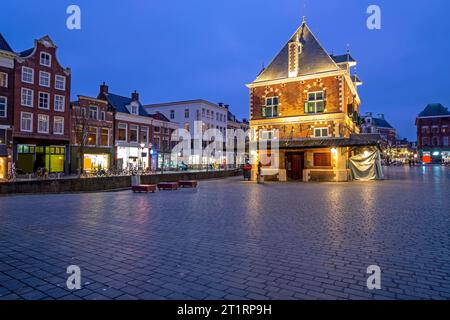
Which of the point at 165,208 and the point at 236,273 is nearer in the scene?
the point at 236,273

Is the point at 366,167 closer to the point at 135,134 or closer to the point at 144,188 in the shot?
the point at 144,188

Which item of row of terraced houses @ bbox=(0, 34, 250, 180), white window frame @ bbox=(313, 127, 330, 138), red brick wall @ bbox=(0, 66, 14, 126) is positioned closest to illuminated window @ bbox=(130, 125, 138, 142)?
row of terraced houses @ bbox=(0, 34, 250, 180)

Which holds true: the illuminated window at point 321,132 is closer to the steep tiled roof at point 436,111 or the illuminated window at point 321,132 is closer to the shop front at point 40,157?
the shop front at point 40,157

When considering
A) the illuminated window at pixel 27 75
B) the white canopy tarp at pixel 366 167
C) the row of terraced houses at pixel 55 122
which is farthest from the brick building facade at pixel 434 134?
the illuminated window at pixel 27 75

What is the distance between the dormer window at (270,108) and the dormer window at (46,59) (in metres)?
25.3

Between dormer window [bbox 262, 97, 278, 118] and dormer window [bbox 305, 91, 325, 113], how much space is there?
10.8ft

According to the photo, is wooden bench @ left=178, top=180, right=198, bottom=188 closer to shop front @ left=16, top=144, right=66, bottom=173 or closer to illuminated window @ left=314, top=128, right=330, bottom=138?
illuminated window @ left=314, top=128, right=330, bottom=138

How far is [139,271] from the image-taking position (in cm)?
465

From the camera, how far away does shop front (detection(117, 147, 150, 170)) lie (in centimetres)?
4322

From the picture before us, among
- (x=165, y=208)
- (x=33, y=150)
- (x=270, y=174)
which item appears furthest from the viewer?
(x=33, y=150)

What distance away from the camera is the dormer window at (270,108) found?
101ft

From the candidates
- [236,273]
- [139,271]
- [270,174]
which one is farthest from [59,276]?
[270,174]
